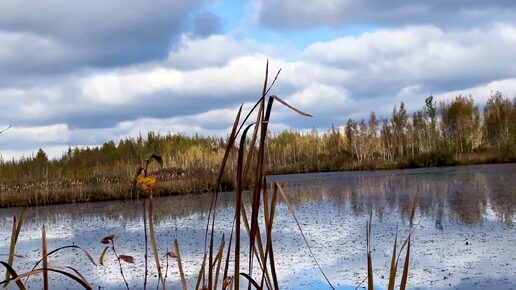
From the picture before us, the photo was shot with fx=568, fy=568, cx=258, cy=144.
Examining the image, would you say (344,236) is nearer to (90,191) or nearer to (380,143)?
(90,191)

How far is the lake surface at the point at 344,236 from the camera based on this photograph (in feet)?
13.2

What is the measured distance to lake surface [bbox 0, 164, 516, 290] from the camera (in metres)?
4.03

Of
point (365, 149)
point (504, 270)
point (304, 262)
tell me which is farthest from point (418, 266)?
point (365, 149)

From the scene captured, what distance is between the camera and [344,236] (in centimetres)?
588

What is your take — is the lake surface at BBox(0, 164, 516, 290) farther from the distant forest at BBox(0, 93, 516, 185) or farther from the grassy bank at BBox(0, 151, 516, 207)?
the distant forest at BBox(0, 93, 516, 185)

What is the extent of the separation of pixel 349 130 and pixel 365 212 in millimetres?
22888

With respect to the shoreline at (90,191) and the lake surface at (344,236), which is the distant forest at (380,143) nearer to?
the shoreline at (90,191)

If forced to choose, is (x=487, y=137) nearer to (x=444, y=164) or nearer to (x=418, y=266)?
(x=444, y=164)

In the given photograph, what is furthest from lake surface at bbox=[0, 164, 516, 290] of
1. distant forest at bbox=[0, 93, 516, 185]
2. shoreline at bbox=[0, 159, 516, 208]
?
distant forest at bbox=[0, 93, 516, 185]

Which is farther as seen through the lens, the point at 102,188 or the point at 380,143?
the point at 380,143

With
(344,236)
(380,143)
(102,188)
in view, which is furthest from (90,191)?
(380,143)

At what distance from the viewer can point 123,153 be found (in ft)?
88.2

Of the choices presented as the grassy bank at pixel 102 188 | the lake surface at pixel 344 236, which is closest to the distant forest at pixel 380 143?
the grassy bank at pixel 102 188

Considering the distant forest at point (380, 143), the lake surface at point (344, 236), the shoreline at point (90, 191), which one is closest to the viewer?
the lake surface at point (344, 236)
